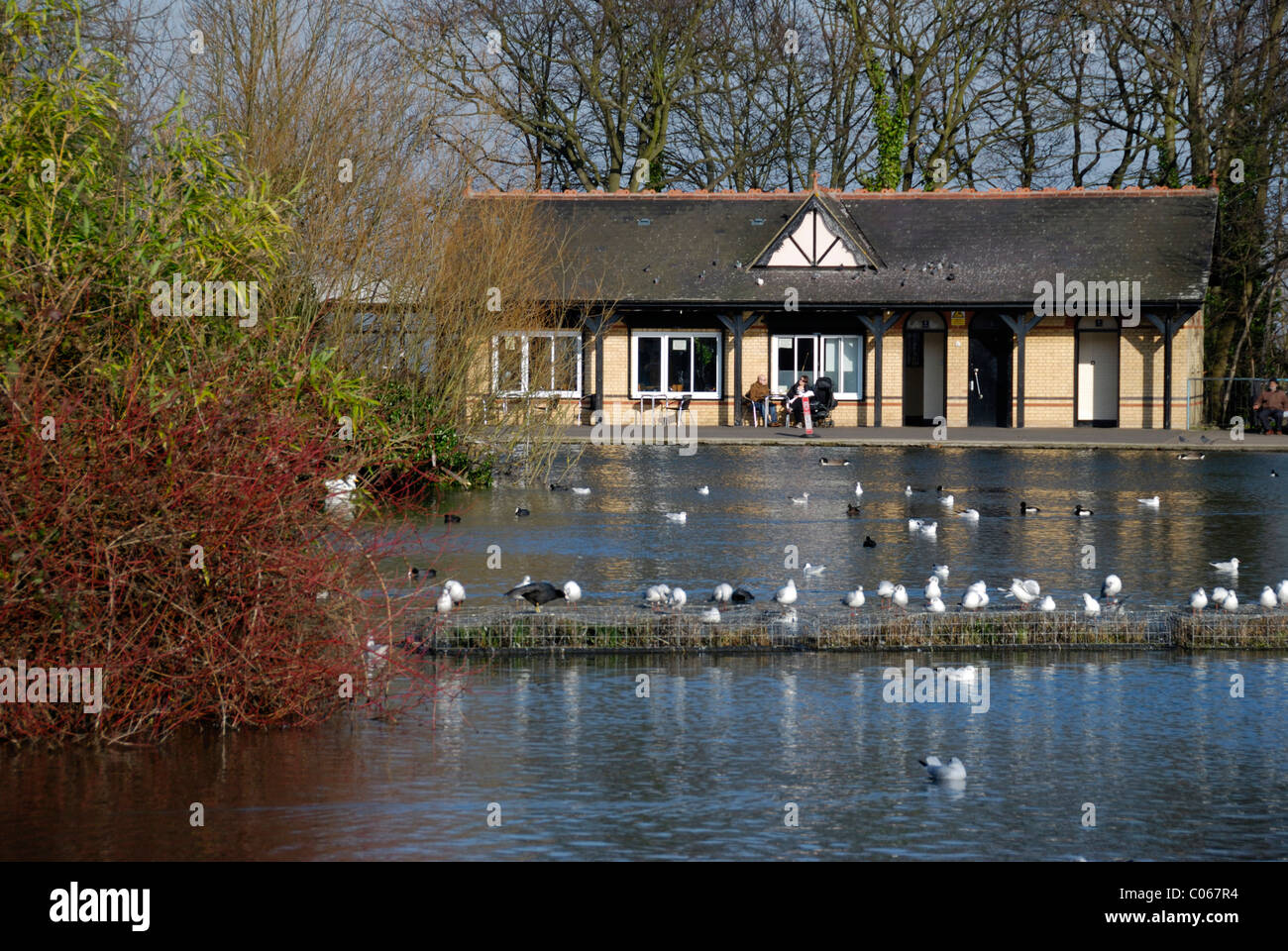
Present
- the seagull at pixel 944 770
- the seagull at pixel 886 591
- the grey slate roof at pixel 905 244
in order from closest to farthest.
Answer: the seagull at pixel 944 770 → the seagull at pixel 886 591 → the grey slate roof at pixel 905 244

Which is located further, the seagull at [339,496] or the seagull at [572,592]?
the seagull at [572,592]

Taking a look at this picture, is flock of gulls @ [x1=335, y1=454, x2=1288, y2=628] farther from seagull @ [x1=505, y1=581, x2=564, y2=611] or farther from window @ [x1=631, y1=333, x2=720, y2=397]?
window @ [x1=631, y1=333, x2=720, y2=397]

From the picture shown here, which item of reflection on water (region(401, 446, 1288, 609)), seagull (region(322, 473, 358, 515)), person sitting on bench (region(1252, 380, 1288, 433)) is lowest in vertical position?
reflection on water (region(401, 446, 1288, 609))

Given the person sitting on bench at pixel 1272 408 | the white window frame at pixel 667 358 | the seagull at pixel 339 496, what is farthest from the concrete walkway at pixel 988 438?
the seagull at pixel 339 496

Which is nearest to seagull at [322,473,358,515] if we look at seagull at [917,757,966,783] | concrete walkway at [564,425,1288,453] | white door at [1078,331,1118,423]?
seagull at [917,757,966,783]

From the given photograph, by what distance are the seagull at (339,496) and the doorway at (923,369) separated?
34072 mm

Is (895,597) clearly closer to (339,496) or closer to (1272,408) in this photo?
(339,496)

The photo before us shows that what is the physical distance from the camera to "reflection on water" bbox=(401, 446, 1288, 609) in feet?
49.2

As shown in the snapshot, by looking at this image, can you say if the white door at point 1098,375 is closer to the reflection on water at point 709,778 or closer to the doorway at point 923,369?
the doorway at point 923,369

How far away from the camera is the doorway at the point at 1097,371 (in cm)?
4219

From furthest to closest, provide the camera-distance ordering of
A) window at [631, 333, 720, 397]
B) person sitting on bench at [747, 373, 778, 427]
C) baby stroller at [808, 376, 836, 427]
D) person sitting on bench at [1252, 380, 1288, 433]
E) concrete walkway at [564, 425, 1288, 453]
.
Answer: window at [631, 333, 720, 397]
person sitting on bench at [747, 373, 778, 427]
baby stroller at [808, 376, 836, 427]
person sitting on bench at [1252, 380, 1288, 433]
concrete walkway at [564, 425, 1288, 453]

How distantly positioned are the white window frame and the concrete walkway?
1918 mm

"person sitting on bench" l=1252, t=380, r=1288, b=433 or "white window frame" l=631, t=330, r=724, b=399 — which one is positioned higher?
"white window frame" l=631, t=330, r=724, b=399

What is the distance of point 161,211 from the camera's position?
9.49 m
